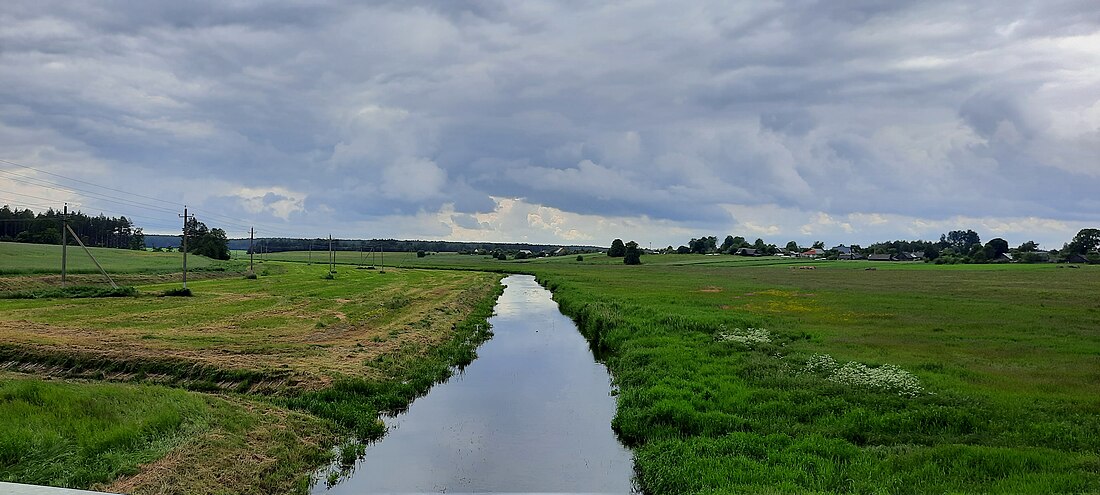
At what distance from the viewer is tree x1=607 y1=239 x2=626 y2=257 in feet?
585

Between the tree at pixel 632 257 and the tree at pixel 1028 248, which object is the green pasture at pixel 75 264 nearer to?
the tree at pixel 632 257

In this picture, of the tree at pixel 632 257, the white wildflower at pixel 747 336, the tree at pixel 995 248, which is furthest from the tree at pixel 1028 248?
the white wildflower at pixel 747 336

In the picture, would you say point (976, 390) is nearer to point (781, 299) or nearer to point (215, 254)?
point (781, 299)

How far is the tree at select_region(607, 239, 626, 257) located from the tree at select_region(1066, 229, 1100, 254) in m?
102

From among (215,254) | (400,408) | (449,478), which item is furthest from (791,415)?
(215,254)

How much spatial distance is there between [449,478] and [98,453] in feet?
19.1

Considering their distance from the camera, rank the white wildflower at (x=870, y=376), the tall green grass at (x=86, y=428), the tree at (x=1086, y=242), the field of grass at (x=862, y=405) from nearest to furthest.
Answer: the tall green grass at (x=86, y=428) → the field of grass at (x=862, y=405) → the white wildflower at (x=870, y=376) → the tree at (x=1086, y=242)

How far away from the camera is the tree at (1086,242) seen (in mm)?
139500

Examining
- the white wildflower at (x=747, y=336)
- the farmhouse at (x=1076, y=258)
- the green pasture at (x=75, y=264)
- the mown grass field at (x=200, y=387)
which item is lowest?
the mown grass field at (x=200, y=387)

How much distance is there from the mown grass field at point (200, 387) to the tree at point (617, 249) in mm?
145645

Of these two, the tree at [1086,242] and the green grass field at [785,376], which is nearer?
the green grass field at [785,376]

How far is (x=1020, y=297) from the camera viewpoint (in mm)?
41031

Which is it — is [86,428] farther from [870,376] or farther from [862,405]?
[870,376]

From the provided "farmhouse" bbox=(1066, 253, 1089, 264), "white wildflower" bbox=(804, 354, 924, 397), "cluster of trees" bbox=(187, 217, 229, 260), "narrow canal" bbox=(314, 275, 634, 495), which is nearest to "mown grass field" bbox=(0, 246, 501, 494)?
"narrow canal" bbox=(314, 275, 634, 495)
